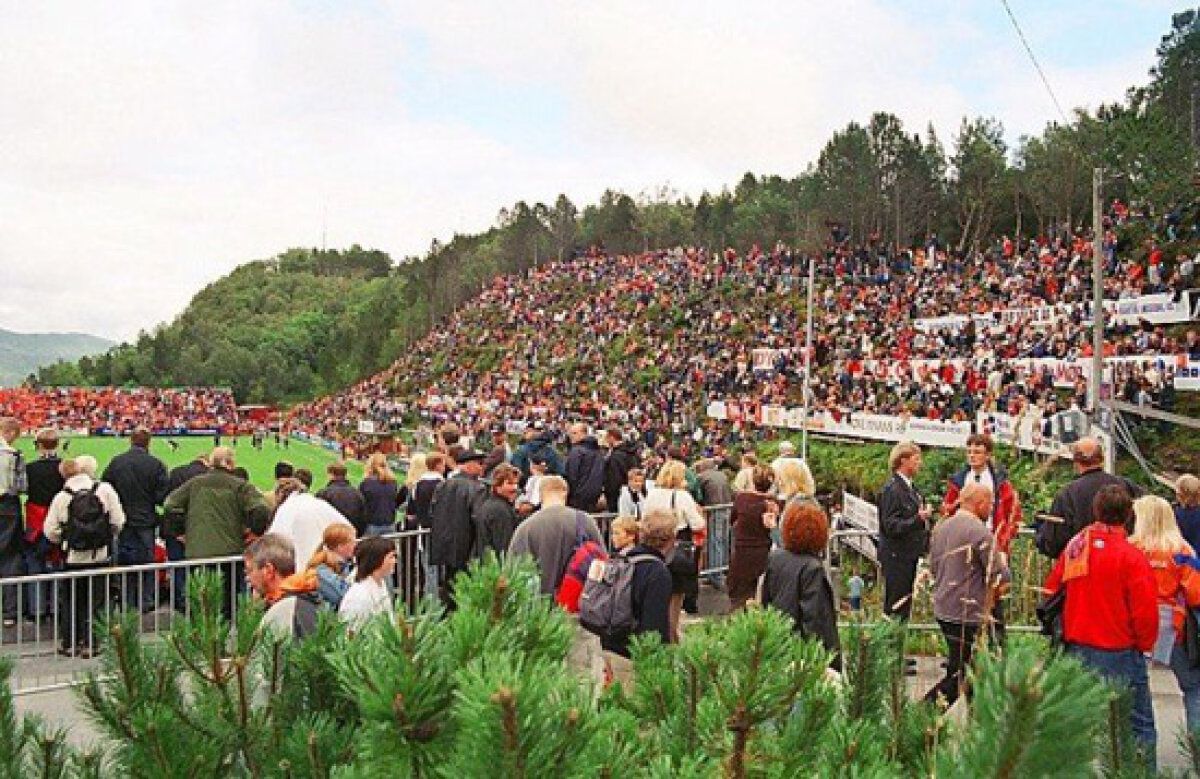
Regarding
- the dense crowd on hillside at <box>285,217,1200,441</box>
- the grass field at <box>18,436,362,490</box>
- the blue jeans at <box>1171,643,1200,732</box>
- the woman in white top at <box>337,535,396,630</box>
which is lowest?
the grass field at <box>18,436,362,490</box>

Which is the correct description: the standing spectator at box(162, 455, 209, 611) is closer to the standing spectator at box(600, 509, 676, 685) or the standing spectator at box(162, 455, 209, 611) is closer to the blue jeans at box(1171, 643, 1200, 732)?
the standing spectator at box(600, 509, 676, 685)

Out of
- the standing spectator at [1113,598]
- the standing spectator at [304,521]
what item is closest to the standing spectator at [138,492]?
the standing spectator at [304,521]

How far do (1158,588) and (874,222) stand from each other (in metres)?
62.2

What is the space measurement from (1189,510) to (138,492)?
735cm

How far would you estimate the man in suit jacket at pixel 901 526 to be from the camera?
740 centimetres

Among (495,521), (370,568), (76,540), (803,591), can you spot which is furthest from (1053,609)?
(76,540)

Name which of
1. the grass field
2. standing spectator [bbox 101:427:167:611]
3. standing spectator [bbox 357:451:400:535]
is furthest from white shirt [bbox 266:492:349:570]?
the grass field

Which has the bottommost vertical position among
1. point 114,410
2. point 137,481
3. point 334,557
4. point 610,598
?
point 114,410

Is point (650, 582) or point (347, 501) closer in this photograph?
point (650, 582)

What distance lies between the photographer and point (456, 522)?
8234 mm

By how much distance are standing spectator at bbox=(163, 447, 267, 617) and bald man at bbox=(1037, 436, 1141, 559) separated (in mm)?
5374

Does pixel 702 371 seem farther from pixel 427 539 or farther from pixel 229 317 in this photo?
pixel 229 317

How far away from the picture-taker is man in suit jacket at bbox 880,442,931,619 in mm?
7402

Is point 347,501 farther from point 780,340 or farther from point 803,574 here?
point 780,340
